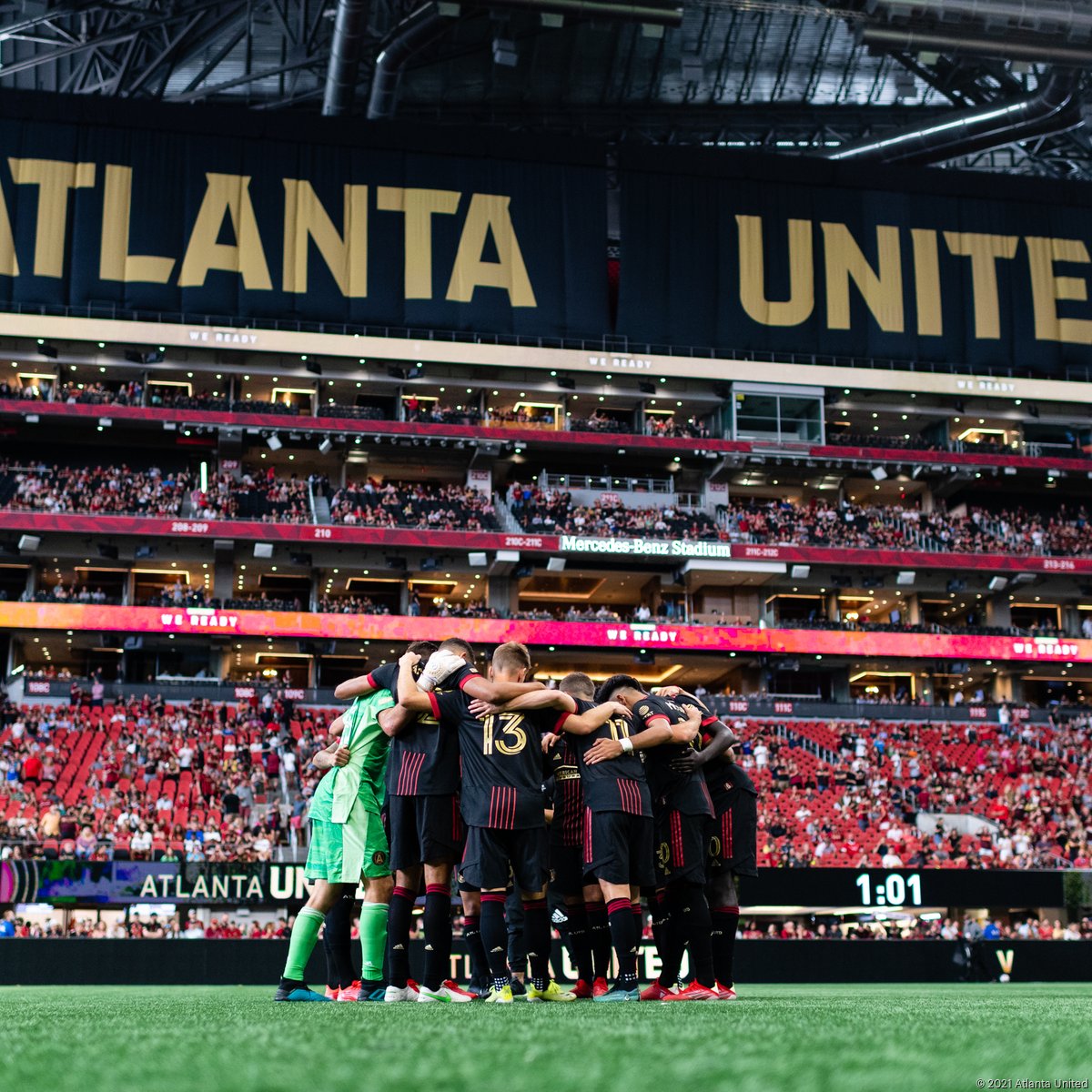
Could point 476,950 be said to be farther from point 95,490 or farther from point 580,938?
point 95,490

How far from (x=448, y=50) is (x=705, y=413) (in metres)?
20.7

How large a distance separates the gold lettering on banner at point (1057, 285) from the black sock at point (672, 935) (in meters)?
57.2

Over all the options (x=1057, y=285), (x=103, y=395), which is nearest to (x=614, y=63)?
(x=1057, y=285)

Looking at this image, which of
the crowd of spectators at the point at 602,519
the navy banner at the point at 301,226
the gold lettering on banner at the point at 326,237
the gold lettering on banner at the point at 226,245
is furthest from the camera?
the gold lettering on banner at the point at 326,237

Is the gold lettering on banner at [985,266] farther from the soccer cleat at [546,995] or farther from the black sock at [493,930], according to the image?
the black sock at [493,930]

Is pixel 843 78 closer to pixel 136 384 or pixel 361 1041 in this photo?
pixel 136 384

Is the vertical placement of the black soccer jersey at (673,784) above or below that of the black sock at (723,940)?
above

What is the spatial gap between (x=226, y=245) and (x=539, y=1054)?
56031 millimetres

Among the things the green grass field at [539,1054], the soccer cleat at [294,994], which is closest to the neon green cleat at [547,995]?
the soccer cleat at [294,994]

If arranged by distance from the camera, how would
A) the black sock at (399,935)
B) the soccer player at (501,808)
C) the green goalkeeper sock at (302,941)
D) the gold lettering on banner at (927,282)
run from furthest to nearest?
the gold lettering on banner at (927,282)
the black sock at (399,935)
the green goalkeeper sock at (302,941)
the soccer player at (501,808)

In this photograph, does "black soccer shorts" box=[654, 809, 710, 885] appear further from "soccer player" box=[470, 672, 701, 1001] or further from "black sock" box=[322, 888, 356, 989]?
"black sock" box=[322, 888, 356, 989]

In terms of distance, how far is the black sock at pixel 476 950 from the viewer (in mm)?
9922

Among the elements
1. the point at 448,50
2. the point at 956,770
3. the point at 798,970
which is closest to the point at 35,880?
the point at 798,970

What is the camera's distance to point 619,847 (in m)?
9.48
